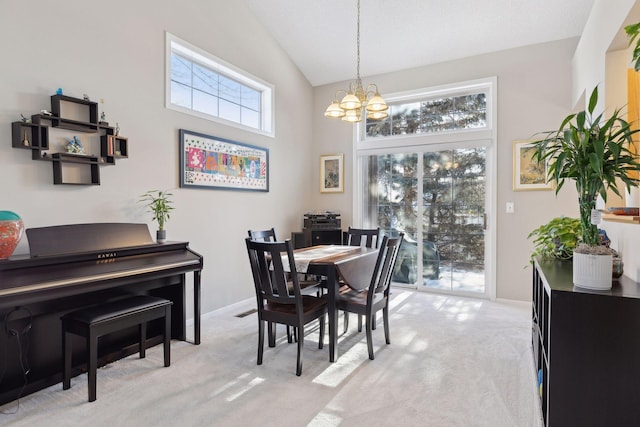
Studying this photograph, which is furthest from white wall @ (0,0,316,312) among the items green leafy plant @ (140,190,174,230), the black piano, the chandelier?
the chandelier

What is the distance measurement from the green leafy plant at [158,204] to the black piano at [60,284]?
0.86 ft

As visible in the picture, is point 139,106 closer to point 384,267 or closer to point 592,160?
point 384,267

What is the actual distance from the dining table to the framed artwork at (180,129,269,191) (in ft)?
4.62

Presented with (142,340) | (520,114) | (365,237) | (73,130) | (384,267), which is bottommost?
(142,340)

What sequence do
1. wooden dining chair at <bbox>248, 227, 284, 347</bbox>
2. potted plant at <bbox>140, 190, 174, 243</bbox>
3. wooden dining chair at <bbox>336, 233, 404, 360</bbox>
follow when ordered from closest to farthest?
wooden dining chair at <bbox>336, 233, 404, 360</bbox>, wooden dining chair at <bbox>248, 227, 284, 347</bbox>, potted plant at <bbox>140, 190, 174, 243</bbox>

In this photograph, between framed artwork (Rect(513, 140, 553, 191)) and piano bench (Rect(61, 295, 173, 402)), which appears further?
framed artwork (Rect(513, 140, 553, 191))

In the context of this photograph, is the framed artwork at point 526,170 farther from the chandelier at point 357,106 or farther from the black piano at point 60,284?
the black piano at point 60,284

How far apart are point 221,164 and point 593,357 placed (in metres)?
3.57

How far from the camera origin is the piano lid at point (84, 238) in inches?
92.7

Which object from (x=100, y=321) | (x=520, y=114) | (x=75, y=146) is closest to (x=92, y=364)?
(x=100, y=321)

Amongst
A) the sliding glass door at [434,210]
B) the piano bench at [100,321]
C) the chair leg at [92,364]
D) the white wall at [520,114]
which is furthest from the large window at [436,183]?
the chair leg at [92,364]

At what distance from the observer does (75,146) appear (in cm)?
274

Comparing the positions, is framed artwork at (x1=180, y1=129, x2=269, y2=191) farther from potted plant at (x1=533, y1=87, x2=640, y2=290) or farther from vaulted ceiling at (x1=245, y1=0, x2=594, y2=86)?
potted plant at (x1=533, y1=87, x2=640, y2=290)

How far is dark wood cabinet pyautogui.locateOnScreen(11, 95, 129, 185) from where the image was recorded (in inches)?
98.9
